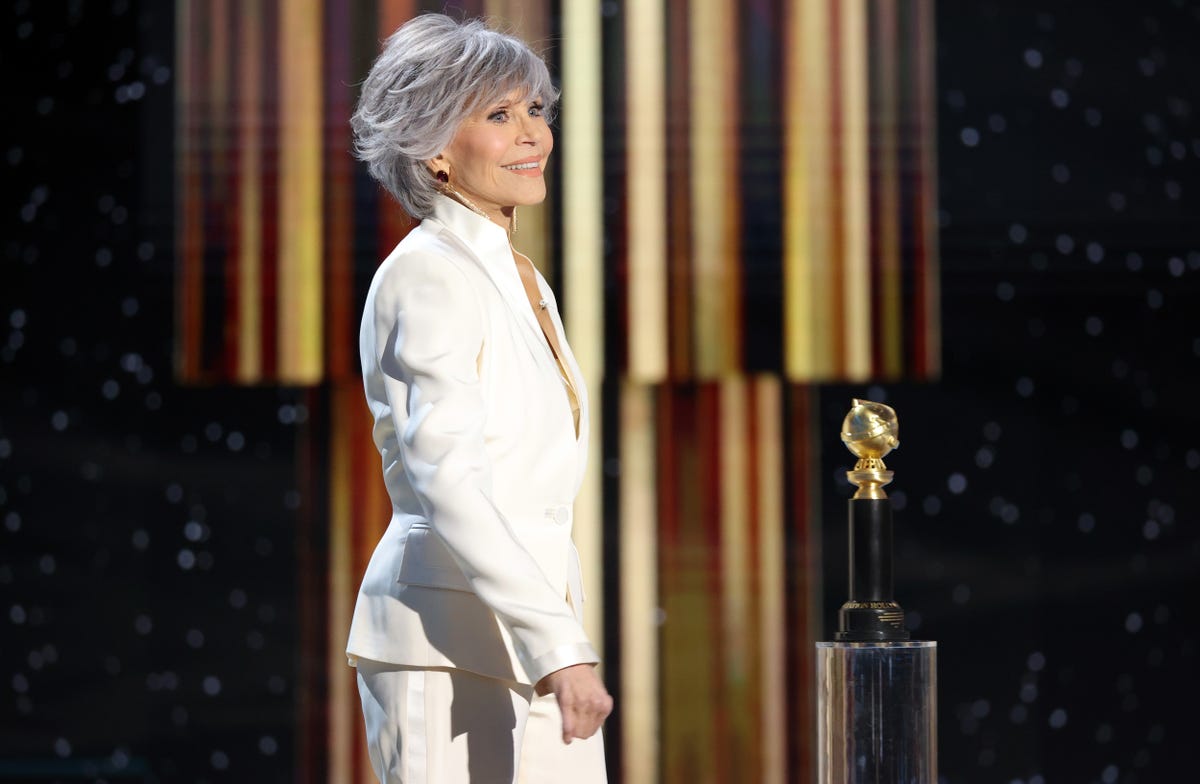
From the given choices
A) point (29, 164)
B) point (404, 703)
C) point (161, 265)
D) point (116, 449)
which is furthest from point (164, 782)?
point (404, 703)

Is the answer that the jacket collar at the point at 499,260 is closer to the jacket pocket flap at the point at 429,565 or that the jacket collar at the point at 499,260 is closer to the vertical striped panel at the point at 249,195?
the jacket pocket flap at the point at 429,565

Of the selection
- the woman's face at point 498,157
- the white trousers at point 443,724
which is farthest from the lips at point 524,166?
the white trousers at point 443,724

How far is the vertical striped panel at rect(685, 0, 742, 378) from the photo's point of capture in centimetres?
325

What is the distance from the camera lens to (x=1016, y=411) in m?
3.31

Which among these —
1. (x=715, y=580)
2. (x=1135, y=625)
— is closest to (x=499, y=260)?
(x=715, y=580)

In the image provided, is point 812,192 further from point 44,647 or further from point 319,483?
point 44,647

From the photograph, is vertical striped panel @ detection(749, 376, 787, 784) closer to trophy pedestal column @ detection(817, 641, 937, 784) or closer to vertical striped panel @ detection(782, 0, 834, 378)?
vertical striped panel @ detection(782, 0, 834, 378)

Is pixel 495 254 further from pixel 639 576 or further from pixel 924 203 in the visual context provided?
pixel 924 203

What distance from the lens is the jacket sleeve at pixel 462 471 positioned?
1.37m

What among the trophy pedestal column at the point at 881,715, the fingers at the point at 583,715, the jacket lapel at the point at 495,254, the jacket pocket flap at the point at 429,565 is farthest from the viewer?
the trophy pedestal column at the point at 881,715

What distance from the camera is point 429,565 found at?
1.46 m

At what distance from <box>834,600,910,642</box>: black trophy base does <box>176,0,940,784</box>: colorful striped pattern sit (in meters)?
1.51

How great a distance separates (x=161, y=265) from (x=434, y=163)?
6.00ft

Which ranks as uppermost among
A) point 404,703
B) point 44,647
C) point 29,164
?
point 29,164
